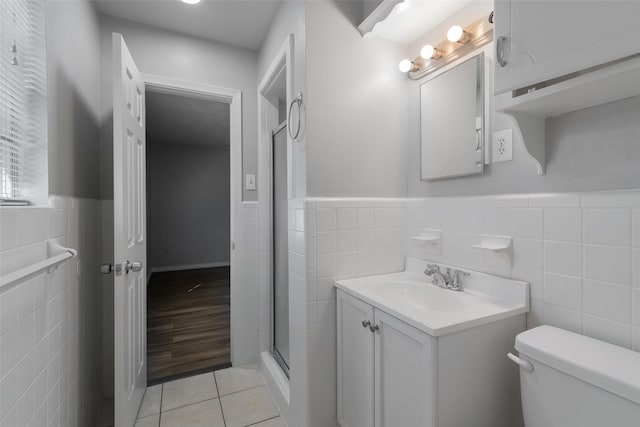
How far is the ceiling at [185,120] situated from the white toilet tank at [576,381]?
9.77ft

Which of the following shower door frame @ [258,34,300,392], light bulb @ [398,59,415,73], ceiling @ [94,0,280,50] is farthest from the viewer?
shower door frame @ [258,34,300,392]

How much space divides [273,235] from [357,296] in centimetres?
110

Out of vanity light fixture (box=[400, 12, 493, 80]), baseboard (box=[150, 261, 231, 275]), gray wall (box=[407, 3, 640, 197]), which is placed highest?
vanity light fixture (box=[400, 12, 493, 80])

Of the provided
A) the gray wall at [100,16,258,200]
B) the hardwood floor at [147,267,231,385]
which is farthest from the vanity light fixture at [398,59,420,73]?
the hardwood floor at [147,267,231,385]

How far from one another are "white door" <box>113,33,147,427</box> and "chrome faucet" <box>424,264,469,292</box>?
5.00ft

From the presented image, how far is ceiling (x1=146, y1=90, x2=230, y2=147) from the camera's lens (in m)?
3.30

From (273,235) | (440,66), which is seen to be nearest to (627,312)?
(440,66)

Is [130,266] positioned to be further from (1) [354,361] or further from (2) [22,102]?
(1) [354,361]

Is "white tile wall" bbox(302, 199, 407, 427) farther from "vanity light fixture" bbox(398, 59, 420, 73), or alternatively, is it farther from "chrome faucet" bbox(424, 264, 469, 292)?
"vanity light fixture" bbox(398, 59, 420, 73)

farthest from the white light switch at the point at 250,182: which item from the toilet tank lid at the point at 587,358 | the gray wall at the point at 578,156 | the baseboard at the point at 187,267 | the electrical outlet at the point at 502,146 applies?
the baseboard at the point at 187,267

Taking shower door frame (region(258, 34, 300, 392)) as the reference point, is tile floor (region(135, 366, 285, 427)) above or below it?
below

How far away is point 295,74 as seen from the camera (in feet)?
4.91

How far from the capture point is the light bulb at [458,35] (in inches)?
48.3

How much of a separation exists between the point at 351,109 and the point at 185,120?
11.0 ft
